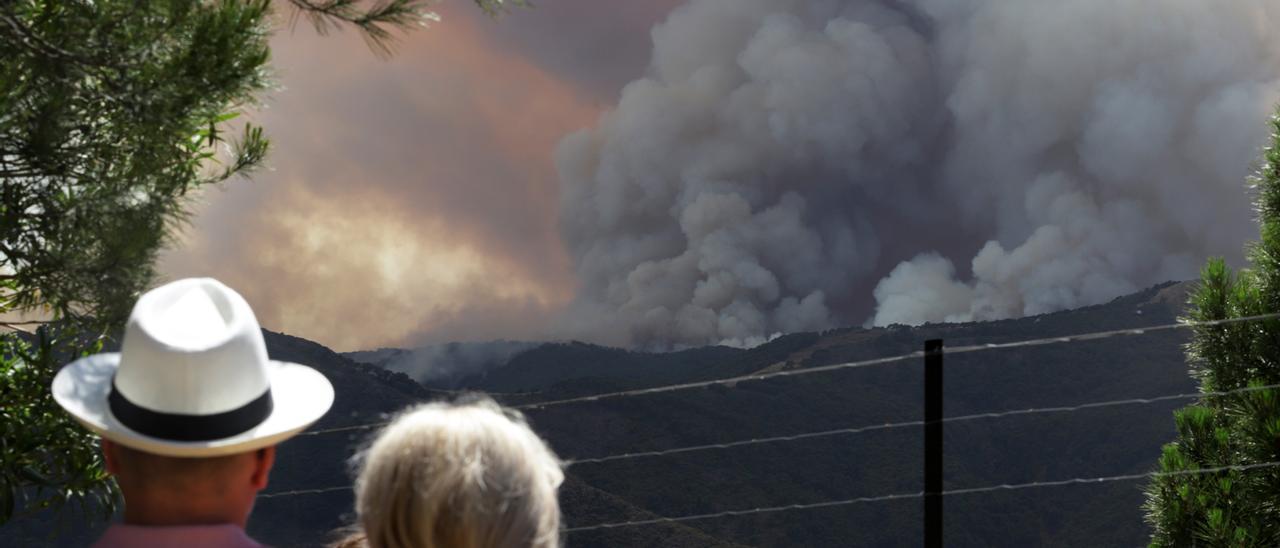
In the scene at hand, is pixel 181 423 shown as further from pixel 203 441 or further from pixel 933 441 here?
pixel 933 441

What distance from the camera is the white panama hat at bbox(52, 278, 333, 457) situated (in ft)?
5.34

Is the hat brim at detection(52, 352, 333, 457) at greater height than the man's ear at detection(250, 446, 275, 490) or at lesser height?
greater

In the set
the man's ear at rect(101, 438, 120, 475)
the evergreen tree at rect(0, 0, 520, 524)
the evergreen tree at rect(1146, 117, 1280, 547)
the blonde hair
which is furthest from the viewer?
the evergreen tree at rect(1146, 117, 1280, 547)

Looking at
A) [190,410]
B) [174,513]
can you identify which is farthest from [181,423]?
[174,513]

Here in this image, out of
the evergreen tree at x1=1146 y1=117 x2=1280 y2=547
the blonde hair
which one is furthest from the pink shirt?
the evergreen tree at x1=1146 y1=117 x2=1280 y2=547

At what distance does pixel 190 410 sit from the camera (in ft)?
5.44

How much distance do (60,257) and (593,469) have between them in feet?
323

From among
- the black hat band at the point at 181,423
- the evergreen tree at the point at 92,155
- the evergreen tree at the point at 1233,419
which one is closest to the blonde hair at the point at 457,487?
the black hat band at the point at 181,423

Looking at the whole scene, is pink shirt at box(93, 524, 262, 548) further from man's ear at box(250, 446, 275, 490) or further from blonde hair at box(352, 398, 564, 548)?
blonde hair at box(352, 398, 564, 548)

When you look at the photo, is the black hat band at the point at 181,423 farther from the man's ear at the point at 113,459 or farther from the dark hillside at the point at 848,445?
the dark hillside at the point at 848,445

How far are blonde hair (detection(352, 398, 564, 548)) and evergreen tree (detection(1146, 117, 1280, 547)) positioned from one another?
270 inches

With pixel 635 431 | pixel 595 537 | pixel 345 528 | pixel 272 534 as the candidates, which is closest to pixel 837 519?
pixel 635 431

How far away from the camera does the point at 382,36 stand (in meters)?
5.38

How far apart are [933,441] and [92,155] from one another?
12.7ft
